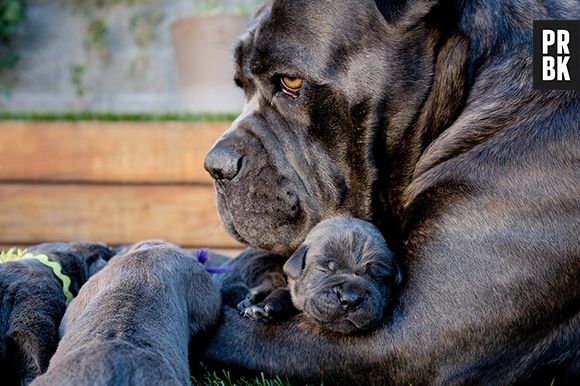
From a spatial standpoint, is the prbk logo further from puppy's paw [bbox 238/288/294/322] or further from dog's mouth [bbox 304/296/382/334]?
puppy's paw [bbox 238/288/294/322]

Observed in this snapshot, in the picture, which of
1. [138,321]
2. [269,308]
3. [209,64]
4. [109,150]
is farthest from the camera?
[209,64]

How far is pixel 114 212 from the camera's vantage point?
4.57 meters

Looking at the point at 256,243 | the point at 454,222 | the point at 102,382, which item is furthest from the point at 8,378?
the point at 454,222

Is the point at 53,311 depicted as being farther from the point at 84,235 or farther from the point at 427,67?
the point at 84,235

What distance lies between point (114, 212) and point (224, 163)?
218cm

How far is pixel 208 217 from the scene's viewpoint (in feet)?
14.9

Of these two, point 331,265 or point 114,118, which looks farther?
point 114,118

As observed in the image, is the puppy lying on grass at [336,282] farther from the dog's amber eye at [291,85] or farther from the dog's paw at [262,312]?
the dog's amber eye at [291,85]

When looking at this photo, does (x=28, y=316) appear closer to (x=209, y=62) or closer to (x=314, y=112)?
(x=314, y=112)

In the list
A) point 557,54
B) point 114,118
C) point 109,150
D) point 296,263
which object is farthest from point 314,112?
point 114,118

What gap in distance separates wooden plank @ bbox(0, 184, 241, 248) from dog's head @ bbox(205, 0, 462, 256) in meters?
1.96

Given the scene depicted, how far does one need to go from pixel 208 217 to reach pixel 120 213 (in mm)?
494

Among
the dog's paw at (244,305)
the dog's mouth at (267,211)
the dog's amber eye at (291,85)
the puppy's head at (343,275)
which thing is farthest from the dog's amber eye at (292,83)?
the dog's paw at (244,305)

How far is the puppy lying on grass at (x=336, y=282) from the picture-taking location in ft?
6.93
